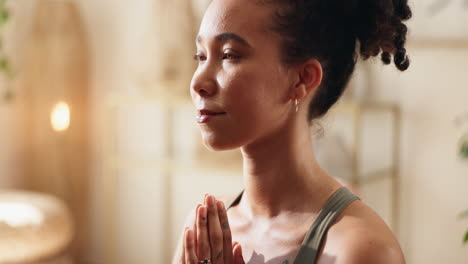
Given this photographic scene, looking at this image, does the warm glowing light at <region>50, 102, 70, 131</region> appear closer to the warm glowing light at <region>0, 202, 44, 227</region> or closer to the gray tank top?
the warm glowing light at <region>0, 202, 44, 227</region>

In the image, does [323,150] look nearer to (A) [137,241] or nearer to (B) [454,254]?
(B) [454,254]

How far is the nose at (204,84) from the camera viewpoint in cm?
102

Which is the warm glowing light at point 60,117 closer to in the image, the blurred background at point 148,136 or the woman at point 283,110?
the blurred background at point 148,136

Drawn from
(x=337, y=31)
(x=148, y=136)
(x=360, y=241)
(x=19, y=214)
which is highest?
(x=337, y=31)

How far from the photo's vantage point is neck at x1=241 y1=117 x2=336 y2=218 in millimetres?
1084

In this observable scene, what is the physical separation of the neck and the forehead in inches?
6.8

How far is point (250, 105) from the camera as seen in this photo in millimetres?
1017

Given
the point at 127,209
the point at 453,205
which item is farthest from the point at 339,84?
the point at 127,209

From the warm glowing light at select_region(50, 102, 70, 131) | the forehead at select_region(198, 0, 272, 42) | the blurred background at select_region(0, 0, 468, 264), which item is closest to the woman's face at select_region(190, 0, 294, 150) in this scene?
the forehead at select_region(198, 0, 272, 42)

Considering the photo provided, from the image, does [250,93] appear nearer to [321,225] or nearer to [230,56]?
[230,56]

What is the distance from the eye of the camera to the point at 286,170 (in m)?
1.09

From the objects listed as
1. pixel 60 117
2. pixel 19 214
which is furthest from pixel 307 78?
pixel 60 117

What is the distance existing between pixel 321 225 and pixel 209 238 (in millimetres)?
178

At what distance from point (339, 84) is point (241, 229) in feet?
1.02
